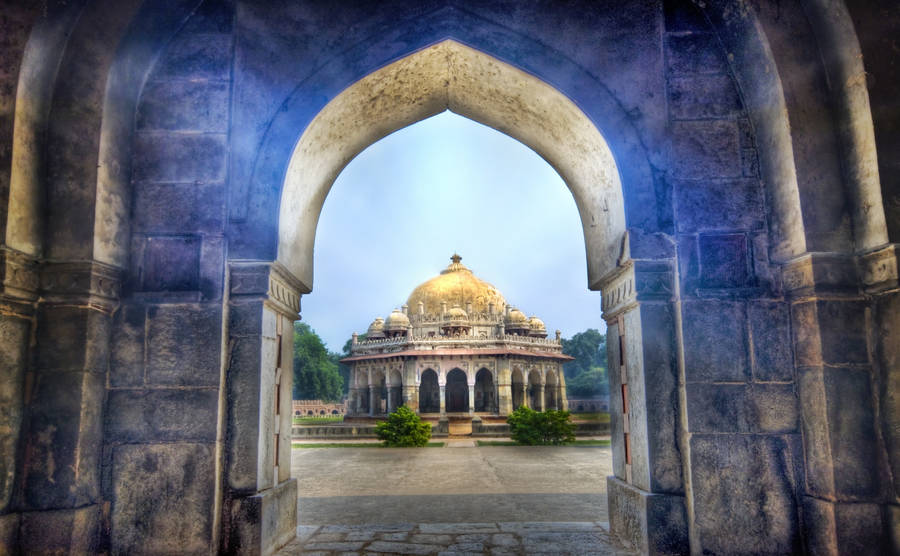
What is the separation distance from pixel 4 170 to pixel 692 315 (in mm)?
4307

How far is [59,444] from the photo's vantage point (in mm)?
3596

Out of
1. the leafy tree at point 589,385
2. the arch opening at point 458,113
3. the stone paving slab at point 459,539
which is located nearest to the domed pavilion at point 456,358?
the leafy tree at point 589,385

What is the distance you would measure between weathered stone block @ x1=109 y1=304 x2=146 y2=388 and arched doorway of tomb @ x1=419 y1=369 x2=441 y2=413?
32007 mm

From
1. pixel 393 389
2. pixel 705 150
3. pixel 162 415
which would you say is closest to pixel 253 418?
pixel 162 415

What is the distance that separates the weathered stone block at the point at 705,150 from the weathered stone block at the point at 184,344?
3.29m

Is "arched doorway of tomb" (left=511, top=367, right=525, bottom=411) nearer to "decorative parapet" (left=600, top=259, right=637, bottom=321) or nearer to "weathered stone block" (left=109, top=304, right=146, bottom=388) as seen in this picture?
"decorative parapet" (left=600, top=259, right=637, bottom=321)

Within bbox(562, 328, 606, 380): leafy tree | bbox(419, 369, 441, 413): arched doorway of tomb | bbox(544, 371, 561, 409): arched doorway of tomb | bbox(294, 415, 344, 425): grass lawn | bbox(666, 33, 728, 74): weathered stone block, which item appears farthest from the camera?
bbox(562, 328, 606, 380): leafy tree

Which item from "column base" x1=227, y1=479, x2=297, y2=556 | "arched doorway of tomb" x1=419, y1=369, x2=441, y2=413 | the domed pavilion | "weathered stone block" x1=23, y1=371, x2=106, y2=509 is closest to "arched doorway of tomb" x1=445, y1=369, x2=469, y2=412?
the domed pavilion

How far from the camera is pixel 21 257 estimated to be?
11.6 ft

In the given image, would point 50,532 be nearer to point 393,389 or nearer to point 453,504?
point 453,504

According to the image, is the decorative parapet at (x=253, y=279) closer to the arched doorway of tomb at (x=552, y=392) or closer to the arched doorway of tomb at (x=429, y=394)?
the arched doorway of tomb at (x=552, y=392)

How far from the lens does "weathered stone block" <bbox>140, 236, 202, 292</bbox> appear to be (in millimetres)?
4020

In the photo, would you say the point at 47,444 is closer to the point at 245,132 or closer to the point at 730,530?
the point at 245,132

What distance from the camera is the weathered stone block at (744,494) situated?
3715 millimetres
